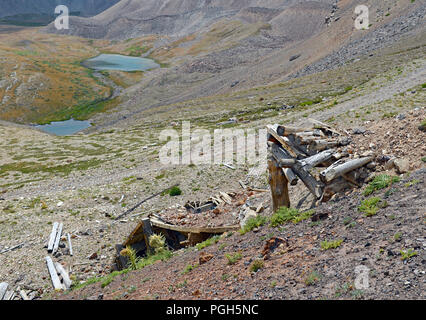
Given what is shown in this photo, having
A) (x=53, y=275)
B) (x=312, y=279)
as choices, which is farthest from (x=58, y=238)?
(x=312, y=279)

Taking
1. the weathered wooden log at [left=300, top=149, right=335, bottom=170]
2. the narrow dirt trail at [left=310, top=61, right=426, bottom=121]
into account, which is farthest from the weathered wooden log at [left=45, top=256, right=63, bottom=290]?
the narrow dirt trail at [left=310, top=61, right=426, bottom=121]

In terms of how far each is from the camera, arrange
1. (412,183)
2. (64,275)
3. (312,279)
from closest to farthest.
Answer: (312,279) → (412,183) → (64,275)

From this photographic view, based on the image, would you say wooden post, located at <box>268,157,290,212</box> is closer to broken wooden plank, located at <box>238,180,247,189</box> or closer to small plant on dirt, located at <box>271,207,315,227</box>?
small plant on dirt, located at <box>271,207,315,227</box>

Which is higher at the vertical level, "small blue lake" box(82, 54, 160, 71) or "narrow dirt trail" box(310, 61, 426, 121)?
"small blue lake" box(82, 54, 160, 71)

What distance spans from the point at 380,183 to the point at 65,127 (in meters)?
101

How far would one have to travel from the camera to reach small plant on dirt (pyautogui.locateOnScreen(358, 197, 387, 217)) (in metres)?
11.1

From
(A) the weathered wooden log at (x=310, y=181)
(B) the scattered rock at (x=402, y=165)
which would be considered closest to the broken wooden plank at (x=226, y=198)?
(A) the weathered wooden log at (x=310, y=181)

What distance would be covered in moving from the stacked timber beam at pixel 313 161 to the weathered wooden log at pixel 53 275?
1293 cm

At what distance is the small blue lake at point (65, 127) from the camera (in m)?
94.5

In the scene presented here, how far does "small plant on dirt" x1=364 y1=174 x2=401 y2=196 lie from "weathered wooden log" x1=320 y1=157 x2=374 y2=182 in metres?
0.95

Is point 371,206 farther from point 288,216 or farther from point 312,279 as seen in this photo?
point 312,279

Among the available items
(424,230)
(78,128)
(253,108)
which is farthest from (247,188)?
(78,128)

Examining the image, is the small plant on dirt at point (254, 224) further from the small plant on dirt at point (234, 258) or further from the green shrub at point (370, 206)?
the green shrub at point (370, 206)

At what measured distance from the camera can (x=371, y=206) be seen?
1144cm
